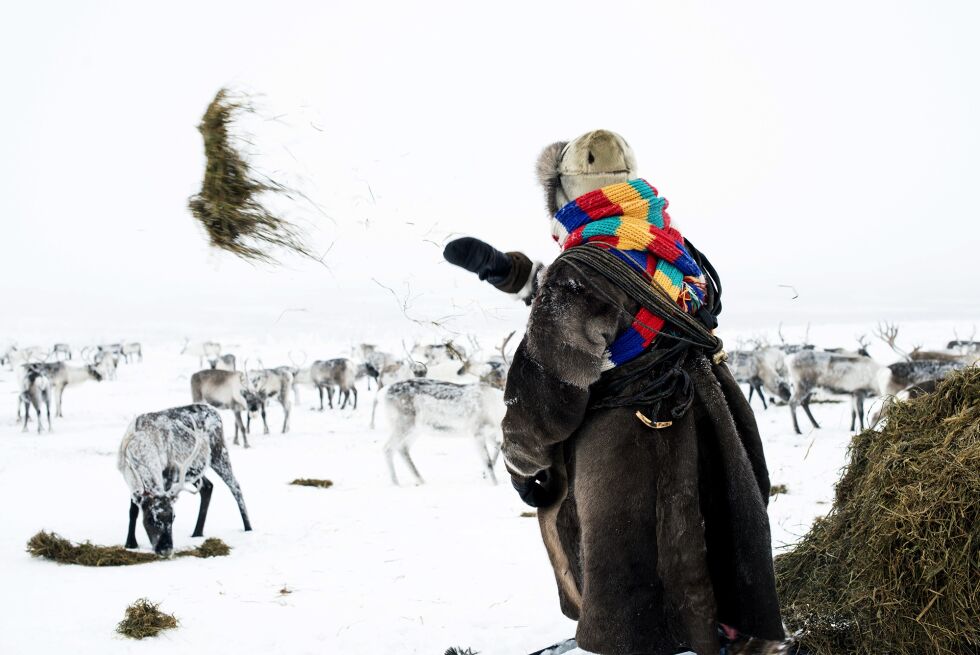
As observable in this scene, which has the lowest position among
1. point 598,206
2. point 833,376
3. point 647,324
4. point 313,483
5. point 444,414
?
point 313,483

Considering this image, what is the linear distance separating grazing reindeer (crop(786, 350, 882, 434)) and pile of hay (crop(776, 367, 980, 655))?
429 inches

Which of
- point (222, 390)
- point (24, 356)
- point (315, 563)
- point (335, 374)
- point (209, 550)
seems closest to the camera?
point (315, 563)

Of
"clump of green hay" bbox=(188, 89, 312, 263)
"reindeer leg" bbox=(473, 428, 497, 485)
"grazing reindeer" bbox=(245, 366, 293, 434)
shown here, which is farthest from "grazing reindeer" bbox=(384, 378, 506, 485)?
"clump of green hay" bbox=(188, 89, 312, 263)

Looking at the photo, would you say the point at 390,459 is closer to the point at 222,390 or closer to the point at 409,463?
the point at 409,463

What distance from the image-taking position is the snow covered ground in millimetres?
3965

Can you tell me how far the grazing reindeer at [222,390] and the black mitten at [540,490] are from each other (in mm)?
14312

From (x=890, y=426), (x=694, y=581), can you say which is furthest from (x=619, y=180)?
(x=890, y=426)

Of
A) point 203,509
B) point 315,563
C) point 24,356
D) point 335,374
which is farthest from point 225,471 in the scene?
point 24,356

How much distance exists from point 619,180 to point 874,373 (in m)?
13.0

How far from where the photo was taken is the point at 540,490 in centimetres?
246

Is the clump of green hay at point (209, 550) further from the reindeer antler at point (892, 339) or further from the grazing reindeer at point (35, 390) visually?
the reindeer antler at point (892, 339)

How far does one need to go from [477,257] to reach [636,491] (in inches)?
36.3

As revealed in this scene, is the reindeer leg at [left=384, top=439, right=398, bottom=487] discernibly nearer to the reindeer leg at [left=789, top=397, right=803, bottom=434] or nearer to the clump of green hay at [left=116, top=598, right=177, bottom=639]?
the clump of green hay at [left=116, top=598, right=177, bottom=639]

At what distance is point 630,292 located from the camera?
2.21 meters
